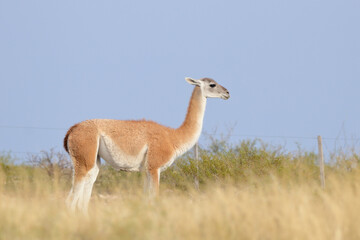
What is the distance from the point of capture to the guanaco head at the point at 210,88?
39.6ft

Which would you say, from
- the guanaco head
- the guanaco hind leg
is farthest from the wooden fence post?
the guanaco hind leg

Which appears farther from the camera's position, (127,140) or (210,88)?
(210,88)

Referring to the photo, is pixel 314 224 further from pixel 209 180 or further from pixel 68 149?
pixel 209 180

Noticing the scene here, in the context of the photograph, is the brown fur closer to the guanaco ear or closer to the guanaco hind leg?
the guanaco hind leg

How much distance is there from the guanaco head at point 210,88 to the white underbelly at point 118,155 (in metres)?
1.98

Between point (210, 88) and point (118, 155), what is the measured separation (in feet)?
8.63

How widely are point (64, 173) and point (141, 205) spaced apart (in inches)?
493

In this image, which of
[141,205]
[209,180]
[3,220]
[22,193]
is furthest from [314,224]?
[209,180]

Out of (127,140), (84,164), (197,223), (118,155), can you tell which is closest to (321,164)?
(127,140)

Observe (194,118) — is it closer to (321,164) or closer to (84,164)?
(84,164)

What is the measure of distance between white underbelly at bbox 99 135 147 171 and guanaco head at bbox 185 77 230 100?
1.98 meters

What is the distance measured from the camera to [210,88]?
12133mm

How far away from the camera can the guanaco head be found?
39.6ft

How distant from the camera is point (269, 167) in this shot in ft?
48.2
